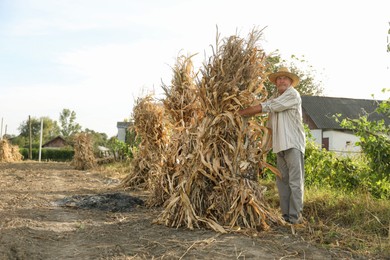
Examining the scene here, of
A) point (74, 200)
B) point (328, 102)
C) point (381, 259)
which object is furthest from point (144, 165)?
point (328, 102)

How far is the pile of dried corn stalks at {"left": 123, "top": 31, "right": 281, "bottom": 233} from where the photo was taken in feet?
16.7

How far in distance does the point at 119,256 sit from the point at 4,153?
25632 millimetres

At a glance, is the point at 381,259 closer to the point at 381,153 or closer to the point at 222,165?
the point at 222,165

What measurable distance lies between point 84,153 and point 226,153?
16.0 m

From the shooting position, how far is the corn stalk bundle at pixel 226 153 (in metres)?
5.10

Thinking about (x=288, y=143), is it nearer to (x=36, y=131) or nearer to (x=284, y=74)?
(x=284, y=74)

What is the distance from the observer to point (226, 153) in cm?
Answer: 528

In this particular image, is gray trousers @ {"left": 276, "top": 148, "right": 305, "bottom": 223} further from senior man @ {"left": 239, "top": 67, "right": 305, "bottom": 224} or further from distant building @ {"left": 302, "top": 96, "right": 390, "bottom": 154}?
distant building @ {"left": 302, "top": 96, "right": 390, "bottom": 154}

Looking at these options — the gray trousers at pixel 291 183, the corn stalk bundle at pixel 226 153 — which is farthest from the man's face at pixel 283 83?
the gray trousers at pixel 291 183

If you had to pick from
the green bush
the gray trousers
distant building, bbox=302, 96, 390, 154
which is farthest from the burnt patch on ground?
the green bush

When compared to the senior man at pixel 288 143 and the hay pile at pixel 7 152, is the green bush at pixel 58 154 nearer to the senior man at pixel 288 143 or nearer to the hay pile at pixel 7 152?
the hay pile at pixel 7 152

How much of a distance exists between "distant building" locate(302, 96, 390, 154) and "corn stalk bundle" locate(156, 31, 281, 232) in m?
24.4

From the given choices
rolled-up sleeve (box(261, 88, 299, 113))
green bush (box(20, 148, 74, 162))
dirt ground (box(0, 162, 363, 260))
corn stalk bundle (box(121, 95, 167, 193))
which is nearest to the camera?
dirt ground (box(0, 162, 363, 260))

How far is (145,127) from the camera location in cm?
1035
